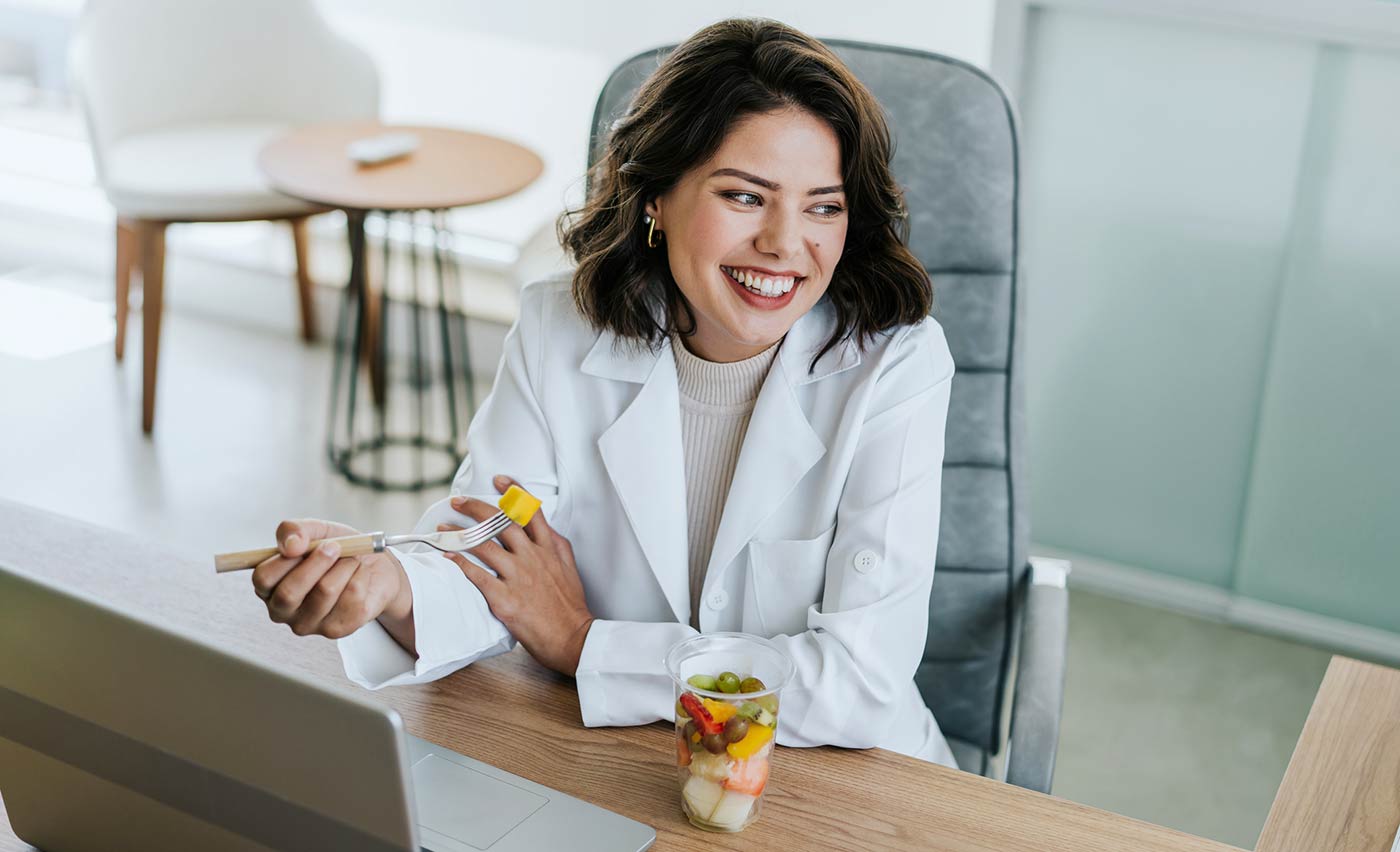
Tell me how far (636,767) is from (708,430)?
447 mm

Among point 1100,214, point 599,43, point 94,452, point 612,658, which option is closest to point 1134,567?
point 1100,214

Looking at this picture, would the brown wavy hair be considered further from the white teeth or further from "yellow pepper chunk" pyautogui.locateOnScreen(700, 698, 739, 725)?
"yellow pepper chunk" pyautogui.locateOnScreen(700, 698, 739, 725)

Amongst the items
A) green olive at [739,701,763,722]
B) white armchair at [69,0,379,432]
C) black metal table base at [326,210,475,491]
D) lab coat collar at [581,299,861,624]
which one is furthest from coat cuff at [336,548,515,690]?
white armchair at [69,0,379,432]

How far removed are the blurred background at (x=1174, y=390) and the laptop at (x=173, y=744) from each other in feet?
5.56

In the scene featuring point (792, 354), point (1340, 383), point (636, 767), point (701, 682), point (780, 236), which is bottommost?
point (1340, 383)

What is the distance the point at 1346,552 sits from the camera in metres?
2.71

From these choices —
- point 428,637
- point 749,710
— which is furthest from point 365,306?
point 749,710

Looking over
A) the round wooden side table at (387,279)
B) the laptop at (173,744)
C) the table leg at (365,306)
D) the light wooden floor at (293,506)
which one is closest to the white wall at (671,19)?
the round wooden side table at (387,279)

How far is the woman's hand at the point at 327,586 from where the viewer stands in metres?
1.11

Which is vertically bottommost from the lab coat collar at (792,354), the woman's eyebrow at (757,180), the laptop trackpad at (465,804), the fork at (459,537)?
the laptop trackpad at (465,804)

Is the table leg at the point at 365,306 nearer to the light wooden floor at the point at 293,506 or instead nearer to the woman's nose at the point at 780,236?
the light wooden floor at the point at 293,506

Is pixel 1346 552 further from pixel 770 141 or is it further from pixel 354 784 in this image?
pixel 354 784

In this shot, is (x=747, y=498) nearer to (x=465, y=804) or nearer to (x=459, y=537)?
(x=459, y=537)

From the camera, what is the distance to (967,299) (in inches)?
61.9
